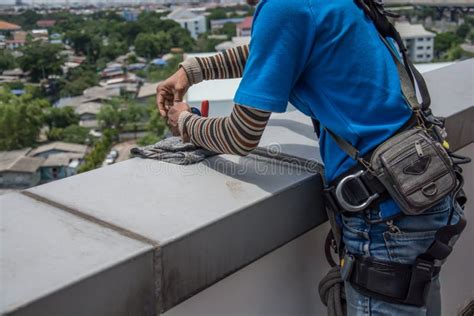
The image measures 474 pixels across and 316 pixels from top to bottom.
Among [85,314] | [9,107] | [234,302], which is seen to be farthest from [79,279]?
[9,107]

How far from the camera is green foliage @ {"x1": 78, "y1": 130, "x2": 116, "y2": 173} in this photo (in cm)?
2860

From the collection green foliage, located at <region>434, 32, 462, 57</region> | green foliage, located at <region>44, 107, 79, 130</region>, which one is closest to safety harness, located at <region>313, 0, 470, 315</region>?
green foliage, located at <region>44, 107, 79, 130</region>

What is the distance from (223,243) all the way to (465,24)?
3513 centimetres

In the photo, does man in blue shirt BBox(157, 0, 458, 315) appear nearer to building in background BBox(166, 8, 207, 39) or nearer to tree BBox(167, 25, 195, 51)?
tree BBox(167, 25, 195, 51)

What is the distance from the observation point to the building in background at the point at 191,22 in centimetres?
6562

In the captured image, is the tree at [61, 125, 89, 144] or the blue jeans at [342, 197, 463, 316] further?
the tree at [61, 125, 89, 144]

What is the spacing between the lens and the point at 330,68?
105cm

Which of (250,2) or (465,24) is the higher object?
(250,2)

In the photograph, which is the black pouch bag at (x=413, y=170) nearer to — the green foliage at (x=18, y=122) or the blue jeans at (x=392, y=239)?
the blue jeans at (x=392, y=239)

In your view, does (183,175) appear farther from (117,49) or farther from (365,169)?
(117,49)

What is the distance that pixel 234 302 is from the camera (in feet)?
3.55

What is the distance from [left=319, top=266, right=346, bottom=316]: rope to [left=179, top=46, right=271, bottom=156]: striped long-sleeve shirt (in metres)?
0.33

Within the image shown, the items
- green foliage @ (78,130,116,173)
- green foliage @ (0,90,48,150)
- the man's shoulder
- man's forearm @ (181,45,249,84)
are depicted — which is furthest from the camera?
green foliage @ (0,90,48,150)

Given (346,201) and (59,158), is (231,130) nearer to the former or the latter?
(346,201)
